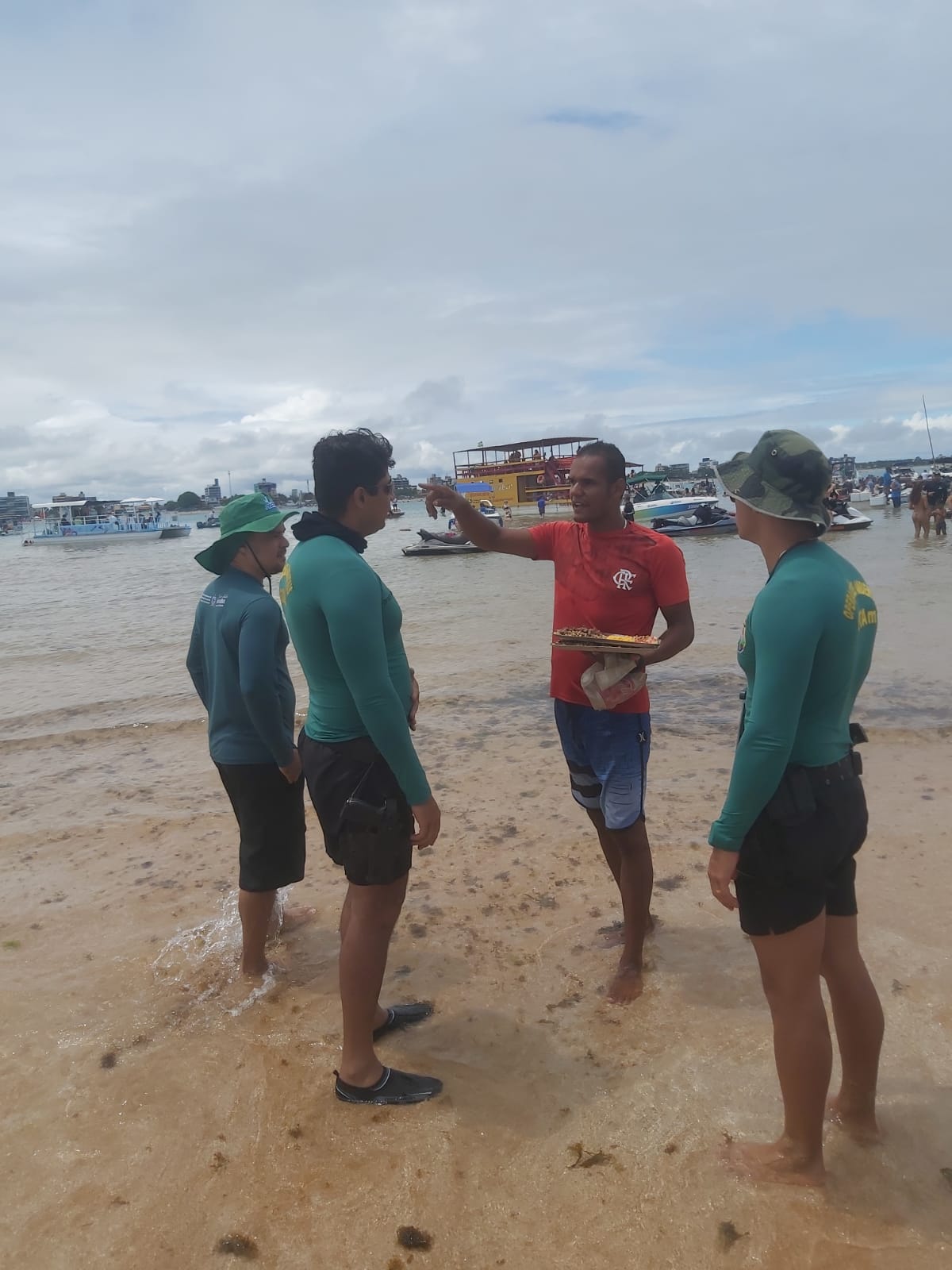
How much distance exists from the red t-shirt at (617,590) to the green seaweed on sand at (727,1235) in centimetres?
168

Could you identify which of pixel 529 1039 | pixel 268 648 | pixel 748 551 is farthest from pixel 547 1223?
pixel 748 551

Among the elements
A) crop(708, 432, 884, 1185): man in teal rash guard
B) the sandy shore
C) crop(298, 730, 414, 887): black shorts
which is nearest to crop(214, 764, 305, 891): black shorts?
the sandy shore

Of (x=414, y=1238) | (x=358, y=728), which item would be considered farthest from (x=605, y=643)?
(x=414, y=1238)

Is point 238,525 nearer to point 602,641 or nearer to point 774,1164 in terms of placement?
point 602,641

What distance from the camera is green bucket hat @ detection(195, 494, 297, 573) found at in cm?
333

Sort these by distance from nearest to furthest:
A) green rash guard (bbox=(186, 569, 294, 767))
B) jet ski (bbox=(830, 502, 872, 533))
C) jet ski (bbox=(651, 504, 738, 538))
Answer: green rash guard (bbox=(186, 569, 294, 767)) < jet ski (bbox=(830, 502, 872, 533)) < jet ski (bbox=(651, 504, 738, 538))

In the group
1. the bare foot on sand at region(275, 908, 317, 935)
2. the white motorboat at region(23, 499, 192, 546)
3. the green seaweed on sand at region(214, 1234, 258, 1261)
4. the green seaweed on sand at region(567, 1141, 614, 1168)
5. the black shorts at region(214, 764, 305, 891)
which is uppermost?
the white motorboat at region(23, 499, 192, 546)

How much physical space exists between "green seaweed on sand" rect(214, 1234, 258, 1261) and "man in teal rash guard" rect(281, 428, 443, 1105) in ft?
1.75

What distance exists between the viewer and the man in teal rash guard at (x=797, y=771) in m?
1.91

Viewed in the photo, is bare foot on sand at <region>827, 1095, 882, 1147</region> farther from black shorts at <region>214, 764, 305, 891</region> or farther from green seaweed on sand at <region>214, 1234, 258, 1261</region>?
black shorts at <region>214, 764, 305, 891</region>

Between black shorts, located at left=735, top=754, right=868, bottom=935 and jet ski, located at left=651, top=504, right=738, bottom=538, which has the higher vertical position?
jet ski, located at left=651, top=504, right=738, bottom=538

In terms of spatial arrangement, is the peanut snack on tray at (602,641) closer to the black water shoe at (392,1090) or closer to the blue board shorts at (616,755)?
the blue board shorts at (616,755)

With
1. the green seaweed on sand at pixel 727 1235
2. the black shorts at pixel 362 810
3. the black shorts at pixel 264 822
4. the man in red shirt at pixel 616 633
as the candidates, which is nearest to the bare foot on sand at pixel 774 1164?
the green seaweed on sand at pixel 727 1235

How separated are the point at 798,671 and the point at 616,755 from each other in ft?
4.59
